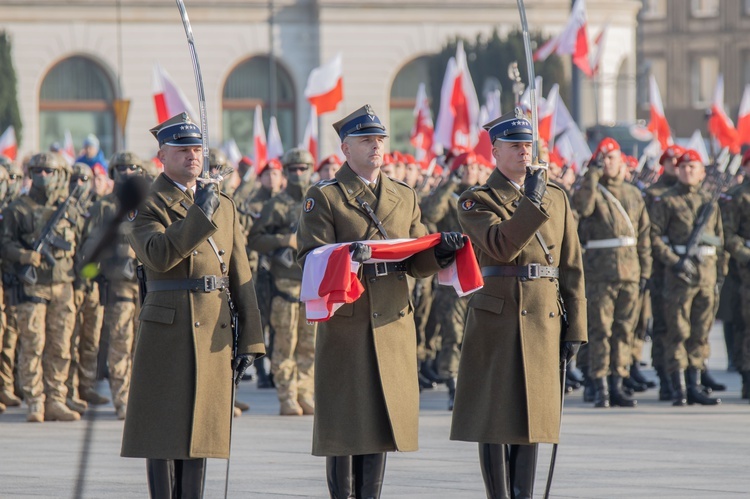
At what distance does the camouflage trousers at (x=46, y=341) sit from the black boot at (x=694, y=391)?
4.94 meters

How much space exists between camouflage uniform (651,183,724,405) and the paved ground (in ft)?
1.40

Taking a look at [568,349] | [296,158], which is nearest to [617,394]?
[296,158]

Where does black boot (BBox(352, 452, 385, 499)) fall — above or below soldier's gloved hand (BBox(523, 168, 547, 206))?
below

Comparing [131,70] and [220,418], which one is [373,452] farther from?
[131,70]

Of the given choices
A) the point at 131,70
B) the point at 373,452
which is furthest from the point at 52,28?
the point at 373,452

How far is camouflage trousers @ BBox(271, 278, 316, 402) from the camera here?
12.8 meters

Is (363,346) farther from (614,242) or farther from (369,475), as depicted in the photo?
(614,242)

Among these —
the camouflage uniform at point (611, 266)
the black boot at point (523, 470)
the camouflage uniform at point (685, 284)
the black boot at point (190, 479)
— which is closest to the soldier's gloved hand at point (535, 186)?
the black boot at point (523, 470)

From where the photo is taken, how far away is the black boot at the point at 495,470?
290 inches

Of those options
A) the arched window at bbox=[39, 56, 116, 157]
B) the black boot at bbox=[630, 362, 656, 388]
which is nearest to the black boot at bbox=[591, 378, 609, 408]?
the black boot at bbox=[630, 362, 656, 388]

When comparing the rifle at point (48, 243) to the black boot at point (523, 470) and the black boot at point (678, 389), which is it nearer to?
the black boot at point (678, 389)

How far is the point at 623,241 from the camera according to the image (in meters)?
12.8

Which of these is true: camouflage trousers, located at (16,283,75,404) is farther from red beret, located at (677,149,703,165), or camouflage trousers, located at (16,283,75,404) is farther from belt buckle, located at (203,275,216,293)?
belt buckle, located at (203,275,216,293)

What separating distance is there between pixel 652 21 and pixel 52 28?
3999cm
